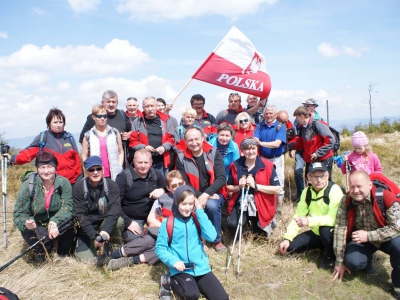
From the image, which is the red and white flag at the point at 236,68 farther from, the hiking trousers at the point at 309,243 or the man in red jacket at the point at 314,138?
the hiking trousers at the point at 309,243

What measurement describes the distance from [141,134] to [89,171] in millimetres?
1869

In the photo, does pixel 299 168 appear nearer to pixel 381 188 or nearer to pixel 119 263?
pixel 381 188

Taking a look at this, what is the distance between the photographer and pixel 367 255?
4.57 m

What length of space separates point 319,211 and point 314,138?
2600mm

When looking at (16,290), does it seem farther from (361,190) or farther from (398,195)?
(398,195)

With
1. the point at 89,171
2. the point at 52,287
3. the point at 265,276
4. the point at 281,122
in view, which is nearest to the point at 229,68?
the point at 281,122

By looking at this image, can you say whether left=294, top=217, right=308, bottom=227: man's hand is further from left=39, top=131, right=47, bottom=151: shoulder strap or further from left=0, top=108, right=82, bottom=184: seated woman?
left=39, top=131, right=47, bottom=151: shoulder strap

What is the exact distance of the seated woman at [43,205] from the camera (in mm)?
4977

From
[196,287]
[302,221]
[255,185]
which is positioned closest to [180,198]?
[196,287]

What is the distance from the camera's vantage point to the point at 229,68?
7.75m

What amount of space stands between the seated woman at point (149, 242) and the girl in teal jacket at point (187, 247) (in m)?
0.88

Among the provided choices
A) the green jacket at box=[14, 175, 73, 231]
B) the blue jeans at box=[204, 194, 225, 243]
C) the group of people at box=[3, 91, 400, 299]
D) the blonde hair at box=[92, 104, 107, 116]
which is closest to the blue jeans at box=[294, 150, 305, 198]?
the group of people at box=[3, 91, 400, 299]

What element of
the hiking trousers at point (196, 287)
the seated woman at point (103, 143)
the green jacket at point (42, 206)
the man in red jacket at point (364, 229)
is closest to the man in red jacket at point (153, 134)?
the seated woman at point (103, 143)

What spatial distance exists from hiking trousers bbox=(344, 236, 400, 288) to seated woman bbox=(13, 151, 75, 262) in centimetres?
433
